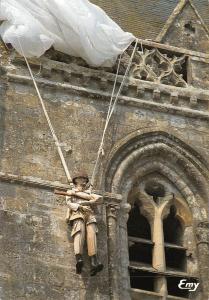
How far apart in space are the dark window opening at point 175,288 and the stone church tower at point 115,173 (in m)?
0.02

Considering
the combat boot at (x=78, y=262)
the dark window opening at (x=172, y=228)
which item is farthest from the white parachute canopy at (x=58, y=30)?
the combat boot at (x=78, y=262)

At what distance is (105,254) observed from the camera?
12.2 m

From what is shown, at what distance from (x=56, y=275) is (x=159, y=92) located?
3490 mm

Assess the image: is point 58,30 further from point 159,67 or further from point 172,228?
point 172,228

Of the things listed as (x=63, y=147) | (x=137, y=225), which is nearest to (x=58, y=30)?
(x=63, y=147)

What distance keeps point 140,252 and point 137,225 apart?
0.48 meters

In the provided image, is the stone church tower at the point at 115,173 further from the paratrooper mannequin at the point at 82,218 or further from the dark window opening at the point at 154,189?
the paratrooper mannequin at the point at 82,218

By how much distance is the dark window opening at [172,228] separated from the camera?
13362 mm

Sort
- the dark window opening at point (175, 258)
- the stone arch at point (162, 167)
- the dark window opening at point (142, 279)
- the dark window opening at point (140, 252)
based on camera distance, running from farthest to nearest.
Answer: the stone arch at point (162, 167) → the dark window opening at point (175, 258) → the dark window opening at point (140, 252) → the dark window opening at point (142, 279)

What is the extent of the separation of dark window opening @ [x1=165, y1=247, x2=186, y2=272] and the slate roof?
161 inches

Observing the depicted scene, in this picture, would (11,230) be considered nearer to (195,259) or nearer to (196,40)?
(195,259)

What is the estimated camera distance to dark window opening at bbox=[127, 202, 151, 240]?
1328 cm

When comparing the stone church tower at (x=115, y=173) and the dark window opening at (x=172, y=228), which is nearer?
the stone church tower at (x=115, y=173)

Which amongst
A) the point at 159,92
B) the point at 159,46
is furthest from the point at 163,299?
the point at 159,46
